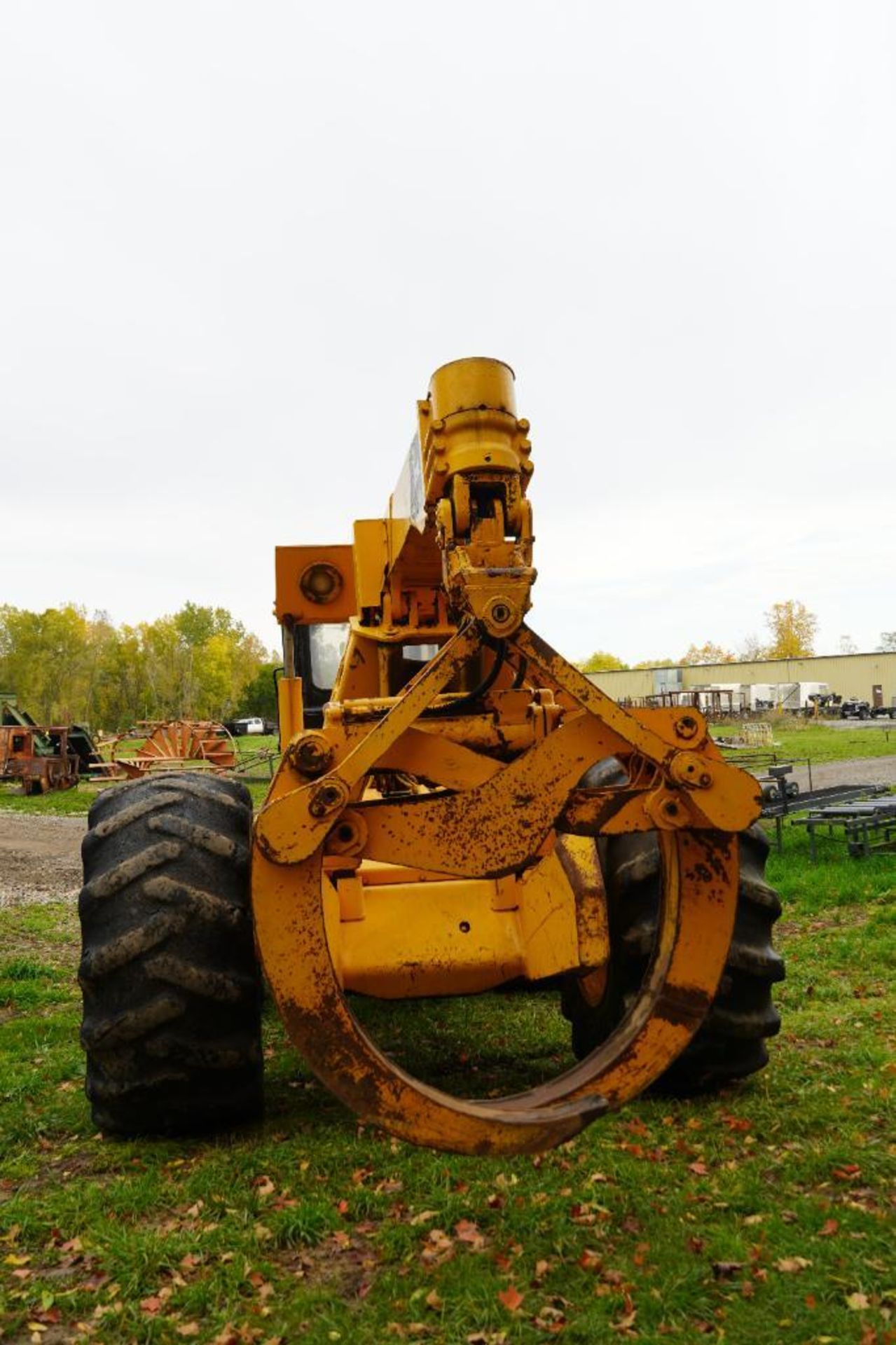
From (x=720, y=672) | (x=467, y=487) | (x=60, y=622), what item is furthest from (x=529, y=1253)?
(x=720, y=672)

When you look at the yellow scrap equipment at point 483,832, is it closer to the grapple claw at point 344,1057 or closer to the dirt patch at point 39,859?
the grapple claw at point 344,1057

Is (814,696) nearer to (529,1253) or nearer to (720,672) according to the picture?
(720,672)

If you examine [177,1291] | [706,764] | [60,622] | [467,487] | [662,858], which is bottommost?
[177,1291]

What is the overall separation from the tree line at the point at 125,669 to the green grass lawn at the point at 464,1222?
52.4 metres

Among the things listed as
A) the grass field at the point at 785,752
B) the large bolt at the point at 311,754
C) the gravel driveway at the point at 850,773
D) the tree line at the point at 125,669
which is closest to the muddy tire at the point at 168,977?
the large bolt at the point at 311,754

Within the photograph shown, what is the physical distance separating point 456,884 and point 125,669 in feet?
220

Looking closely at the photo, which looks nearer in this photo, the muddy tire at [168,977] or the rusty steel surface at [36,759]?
the muddy tire at [168,977]

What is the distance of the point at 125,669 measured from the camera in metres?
66.9

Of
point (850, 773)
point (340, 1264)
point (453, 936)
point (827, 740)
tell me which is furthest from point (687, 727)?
point (827, 740)

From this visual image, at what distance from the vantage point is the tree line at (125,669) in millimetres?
58156

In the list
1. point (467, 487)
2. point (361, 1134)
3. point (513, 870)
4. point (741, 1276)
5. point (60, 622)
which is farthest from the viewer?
point (60, 622)

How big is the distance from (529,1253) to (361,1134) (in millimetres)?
995

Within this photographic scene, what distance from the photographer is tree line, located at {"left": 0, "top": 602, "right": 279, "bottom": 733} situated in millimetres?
58156

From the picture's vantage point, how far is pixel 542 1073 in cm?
430
